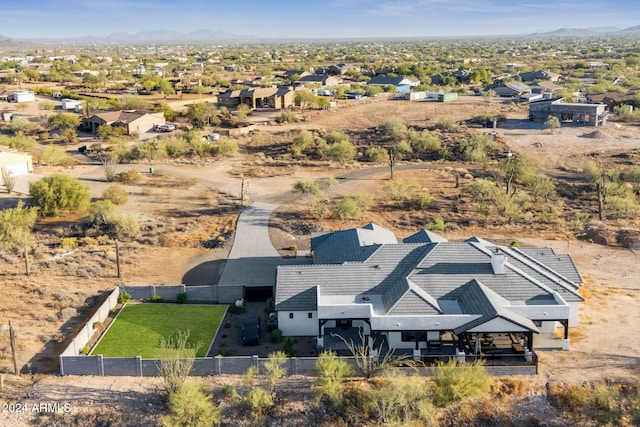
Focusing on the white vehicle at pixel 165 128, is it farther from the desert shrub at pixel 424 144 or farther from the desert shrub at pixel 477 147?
the desert shrub at pixel 477 147

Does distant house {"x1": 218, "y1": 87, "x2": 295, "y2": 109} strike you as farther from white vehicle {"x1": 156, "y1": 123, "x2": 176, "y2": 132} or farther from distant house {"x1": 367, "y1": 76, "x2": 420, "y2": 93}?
distant house {"x1": 367, "y1": 76, "x2": 420, "y2": 93}

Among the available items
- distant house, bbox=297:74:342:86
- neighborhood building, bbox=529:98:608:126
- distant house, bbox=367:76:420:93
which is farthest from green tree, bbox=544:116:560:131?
distant house, bbox=297:74:342:86

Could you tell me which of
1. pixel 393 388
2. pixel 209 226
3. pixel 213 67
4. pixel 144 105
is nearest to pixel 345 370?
pixel 393 388

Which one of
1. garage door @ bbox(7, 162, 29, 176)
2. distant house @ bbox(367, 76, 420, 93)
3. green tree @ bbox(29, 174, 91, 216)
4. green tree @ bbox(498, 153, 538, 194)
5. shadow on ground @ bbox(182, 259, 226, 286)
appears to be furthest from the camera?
distant house @ bbox(367, 76, 420, 93)

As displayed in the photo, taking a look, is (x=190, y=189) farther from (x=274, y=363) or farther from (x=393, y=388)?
(x=393, y=388)

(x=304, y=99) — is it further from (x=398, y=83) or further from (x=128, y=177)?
(x=128, y=177)

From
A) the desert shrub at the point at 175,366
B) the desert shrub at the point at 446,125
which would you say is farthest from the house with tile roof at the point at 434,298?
the desert shrub at the point at 446,125

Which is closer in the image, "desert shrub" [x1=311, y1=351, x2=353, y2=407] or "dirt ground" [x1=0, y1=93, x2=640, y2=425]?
"desert shrub" [x1=311, y1=351, x2=353, y2=407]
